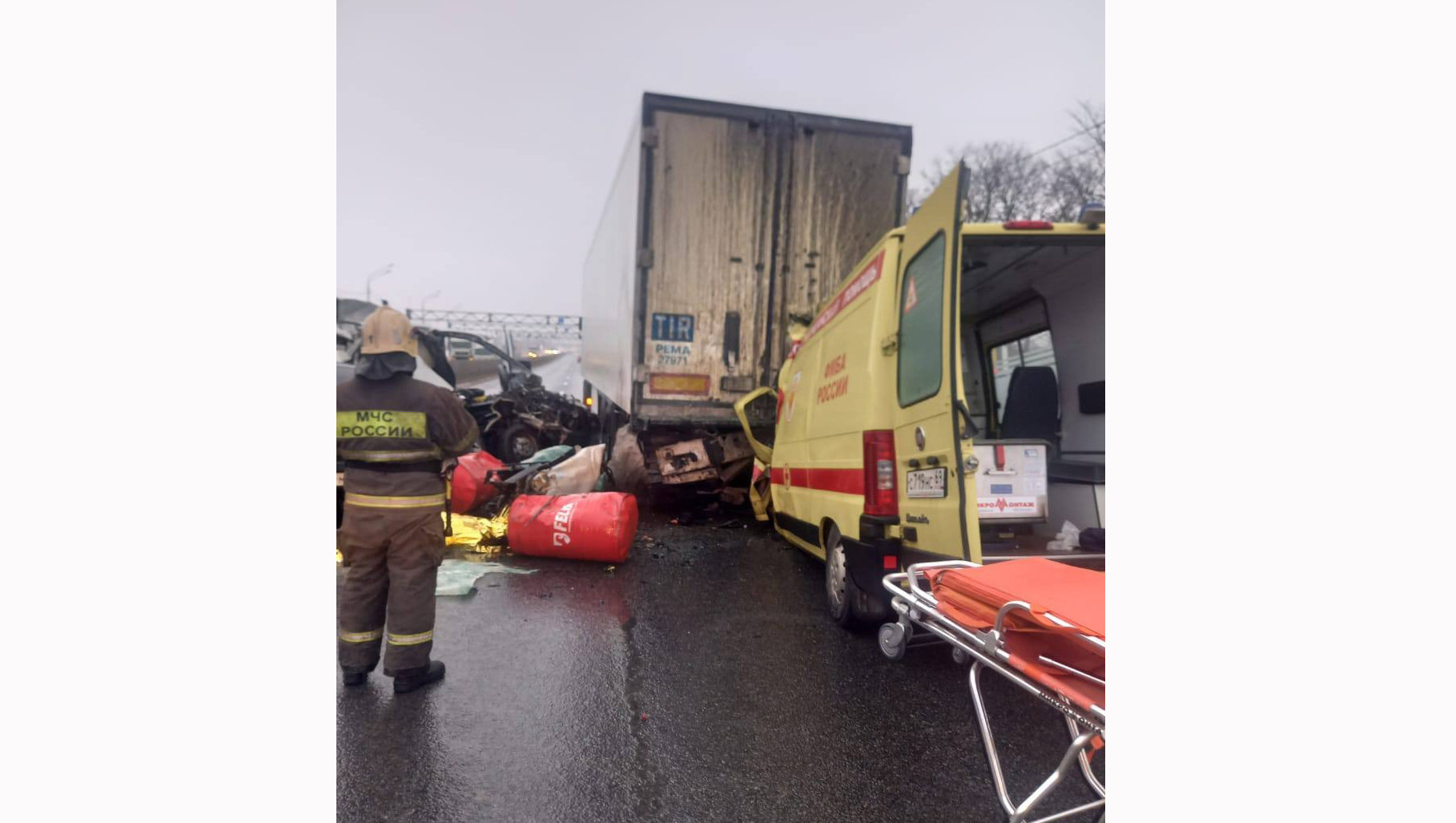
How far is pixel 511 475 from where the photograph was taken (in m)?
6.98

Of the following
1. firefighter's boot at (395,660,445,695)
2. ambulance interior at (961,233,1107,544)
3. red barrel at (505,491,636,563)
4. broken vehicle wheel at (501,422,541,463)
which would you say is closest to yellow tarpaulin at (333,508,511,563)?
red barrel at (505,491,636,563)

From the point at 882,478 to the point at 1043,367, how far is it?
283 centimetres

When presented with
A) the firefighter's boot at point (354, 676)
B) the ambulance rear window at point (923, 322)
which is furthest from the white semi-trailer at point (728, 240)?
the firefighter's boot at point (354, 676)

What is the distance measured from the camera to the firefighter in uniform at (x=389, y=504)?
3.18 meters

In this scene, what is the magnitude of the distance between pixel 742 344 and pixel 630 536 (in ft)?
7.54

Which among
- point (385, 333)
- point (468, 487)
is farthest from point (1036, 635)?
point (468, 487)

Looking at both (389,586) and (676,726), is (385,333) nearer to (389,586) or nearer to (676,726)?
(389,586)

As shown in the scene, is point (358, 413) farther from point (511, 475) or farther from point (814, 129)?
point (814, 129)

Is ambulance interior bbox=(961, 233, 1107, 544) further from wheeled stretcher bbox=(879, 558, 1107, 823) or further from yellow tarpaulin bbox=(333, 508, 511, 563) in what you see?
yellow tarpaulin bbox=(333, 508, 511, 563)

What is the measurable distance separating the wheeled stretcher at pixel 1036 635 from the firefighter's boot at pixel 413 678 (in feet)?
7.61

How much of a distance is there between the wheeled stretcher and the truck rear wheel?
5.24 feet

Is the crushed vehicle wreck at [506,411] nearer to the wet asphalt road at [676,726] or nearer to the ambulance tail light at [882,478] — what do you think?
the wet asphalt road at [676,726]

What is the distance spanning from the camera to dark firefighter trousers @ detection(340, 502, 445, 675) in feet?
10.5
